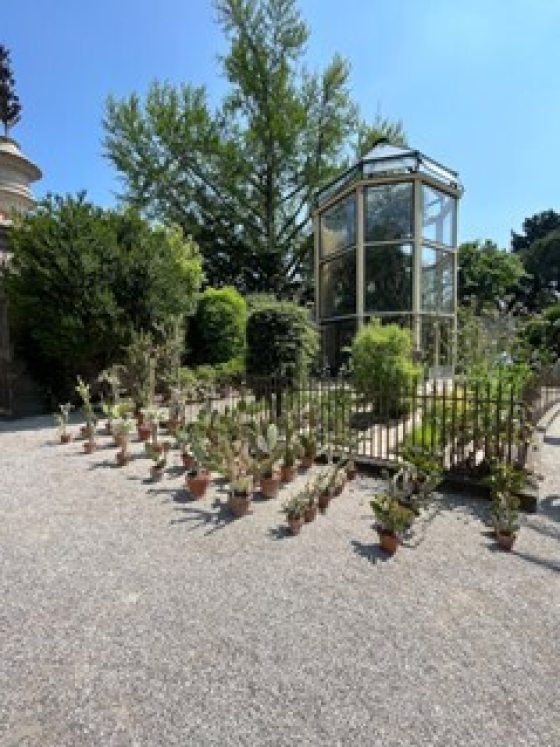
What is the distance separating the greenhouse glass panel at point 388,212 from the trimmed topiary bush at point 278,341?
6152 mm

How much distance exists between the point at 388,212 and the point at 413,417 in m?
8.61

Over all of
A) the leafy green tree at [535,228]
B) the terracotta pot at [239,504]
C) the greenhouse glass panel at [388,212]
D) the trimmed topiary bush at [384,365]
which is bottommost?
the terracotta pot at [239,504]

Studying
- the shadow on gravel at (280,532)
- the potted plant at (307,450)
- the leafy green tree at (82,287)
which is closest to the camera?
the shadow on gravel at (280,532)

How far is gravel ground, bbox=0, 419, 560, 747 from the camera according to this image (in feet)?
6.38

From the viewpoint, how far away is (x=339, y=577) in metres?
3.14

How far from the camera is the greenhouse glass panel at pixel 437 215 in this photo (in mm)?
12516

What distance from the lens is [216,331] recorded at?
38.8ft

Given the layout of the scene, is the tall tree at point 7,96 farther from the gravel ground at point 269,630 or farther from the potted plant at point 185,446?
the gravel ground at point 269,630

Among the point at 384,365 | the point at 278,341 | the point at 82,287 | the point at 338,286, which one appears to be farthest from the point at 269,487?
the point at 338,286

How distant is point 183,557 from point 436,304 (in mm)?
11367

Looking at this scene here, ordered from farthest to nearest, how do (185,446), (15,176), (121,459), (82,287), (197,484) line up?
(15,176)
(82,287)
(121,459)
(185,446)
(197,484)

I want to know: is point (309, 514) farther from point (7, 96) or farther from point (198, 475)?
point (7, 96)

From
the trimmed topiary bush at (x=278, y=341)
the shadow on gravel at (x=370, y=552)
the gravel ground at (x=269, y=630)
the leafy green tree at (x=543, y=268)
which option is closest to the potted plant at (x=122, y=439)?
the gravel ground at (x=269, y=630)

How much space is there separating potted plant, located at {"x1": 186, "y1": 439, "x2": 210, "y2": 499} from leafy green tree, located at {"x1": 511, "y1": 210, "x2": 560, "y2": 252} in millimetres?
43412
